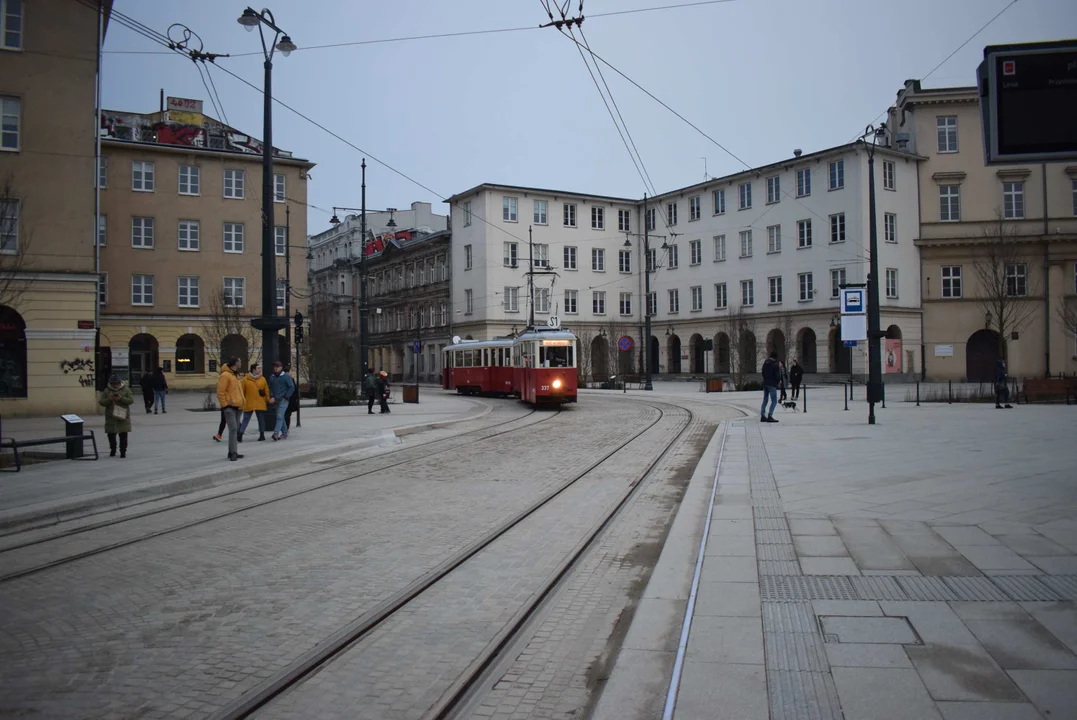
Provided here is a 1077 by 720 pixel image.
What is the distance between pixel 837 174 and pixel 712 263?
12281 mm

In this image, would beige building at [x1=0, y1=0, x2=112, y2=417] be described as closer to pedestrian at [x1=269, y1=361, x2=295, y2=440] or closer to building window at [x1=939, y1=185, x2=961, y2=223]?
pedestrian at [x1=269, y1=361, x2=295, y2=440]

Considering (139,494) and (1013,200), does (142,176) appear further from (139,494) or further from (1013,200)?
(1013,200)

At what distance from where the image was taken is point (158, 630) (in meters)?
5.25

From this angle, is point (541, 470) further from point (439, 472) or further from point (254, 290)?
point (254, 290)

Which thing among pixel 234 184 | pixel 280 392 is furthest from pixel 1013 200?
pixel 280 392

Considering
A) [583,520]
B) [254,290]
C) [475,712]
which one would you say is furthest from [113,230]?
[475,712]

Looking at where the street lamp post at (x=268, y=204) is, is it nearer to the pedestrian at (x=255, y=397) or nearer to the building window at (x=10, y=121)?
the pedestrian at (x=255, y=397)

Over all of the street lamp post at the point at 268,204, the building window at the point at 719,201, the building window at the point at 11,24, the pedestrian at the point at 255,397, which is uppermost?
the building window at the point at 719,201

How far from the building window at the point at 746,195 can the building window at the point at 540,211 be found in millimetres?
15710

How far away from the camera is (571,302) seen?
218 ft

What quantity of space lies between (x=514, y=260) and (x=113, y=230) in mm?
28841

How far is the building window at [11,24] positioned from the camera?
85.7 ft

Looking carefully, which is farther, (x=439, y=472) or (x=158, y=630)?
(x=439, y=472)

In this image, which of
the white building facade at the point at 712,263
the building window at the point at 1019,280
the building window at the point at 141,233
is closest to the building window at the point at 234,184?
the building window at the point at 141,233
